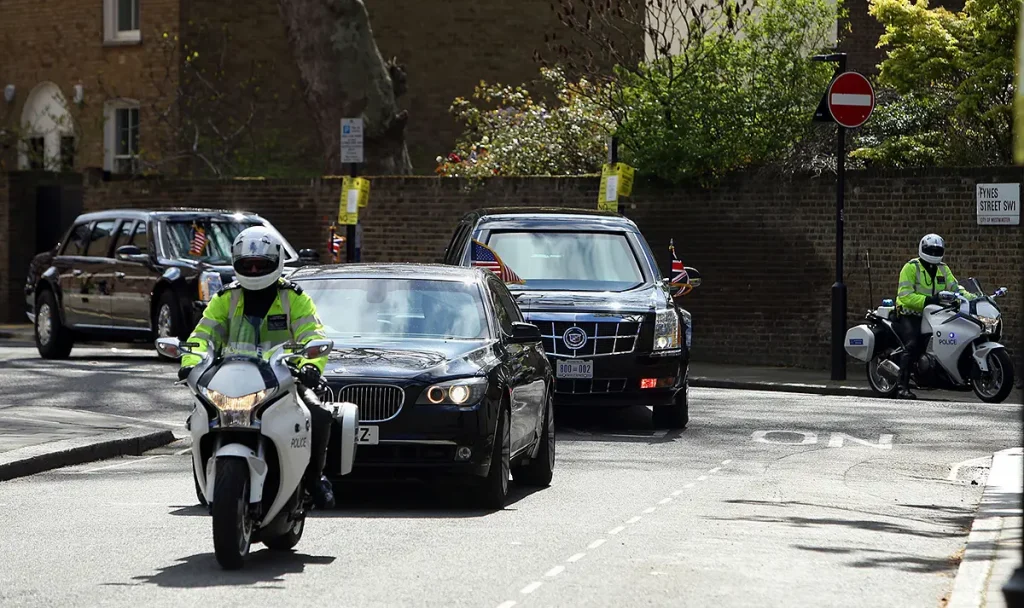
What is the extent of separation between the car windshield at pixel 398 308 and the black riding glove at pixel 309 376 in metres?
2.90

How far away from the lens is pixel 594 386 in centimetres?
1555

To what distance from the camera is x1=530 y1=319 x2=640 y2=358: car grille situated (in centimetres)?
1558

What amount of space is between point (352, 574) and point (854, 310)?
16134 mm

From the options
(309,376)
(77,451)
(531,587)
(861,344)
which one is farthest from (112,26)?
(531,587)

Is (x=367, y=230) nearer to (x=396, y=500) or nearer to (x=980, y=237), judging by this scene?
(x=980, y=237)

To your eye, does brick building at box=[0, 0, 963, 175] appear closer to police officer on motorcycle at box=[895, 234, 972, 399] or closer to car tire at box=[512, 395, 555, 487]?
police officer on motorcycle at box=[895, 234, 972, 399]

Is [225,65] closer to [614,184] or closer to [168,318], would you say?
[614,184]

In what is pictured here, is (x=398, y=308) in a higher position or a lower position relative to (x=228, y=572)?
higher

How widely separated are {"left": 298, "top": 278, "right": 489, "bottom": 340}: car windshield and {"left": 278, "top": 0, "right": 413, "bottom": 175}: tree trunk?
62.8 feet

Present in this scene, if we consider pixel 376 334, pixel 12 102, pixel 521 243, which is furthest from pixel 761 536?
pixel 12 102

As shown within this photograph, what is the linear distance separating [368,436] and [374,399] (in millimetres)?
228

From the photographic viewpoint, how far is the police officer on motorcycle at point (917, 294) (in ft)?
63.6

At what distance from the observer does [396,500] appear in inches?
456

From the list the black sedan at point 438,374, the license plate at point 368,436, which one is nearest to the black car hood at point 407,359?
the black sedan at point 438,374
